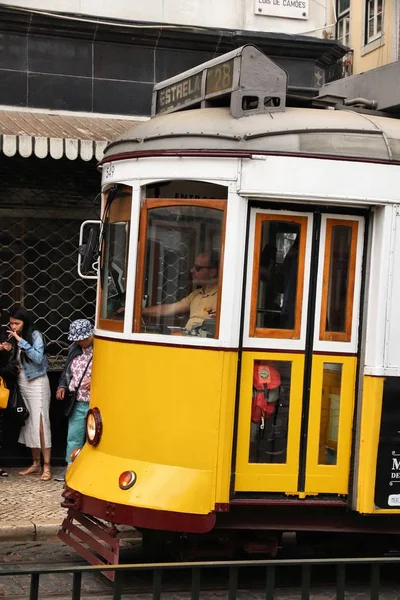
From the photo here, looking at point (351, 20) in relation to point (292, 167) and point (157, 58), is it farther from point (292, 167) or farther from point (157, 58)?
point (292, 167)

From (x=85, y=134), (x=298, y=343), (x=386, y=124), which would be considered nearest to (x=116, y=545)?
(x=298, y=343)

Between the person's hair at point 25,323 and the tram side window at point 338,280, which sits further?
the person's hair at point 25,323

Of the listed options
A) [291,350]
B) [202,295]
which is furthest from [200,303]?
[291,350]

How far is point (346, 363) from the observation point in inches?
264

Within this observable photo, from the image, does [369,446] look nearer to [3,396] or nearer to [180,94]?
[180,94]

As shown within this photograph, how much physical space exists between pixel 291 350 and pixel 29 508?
139 inches

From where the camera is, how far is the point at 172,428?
21.3 ft

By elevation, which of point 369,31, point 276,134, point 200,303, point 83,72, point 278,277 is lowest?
point 200,303

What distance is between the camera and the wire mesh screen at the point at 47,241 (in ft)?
35.4

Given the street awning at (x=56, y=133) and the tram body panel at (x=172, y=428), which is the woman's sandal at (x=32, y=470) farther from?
the tram body panel at (x=172, y=428)

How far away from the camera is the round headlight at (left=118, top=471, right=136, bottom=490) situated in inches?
256

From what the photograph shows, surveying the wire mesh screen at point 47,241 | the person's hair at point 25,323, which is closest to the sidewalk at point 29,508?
the person's hair at point 25,323

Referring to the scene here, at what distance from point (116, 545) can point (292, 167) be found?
258cm

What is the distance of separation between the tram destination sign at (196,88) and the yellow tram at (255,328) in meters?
0.04
